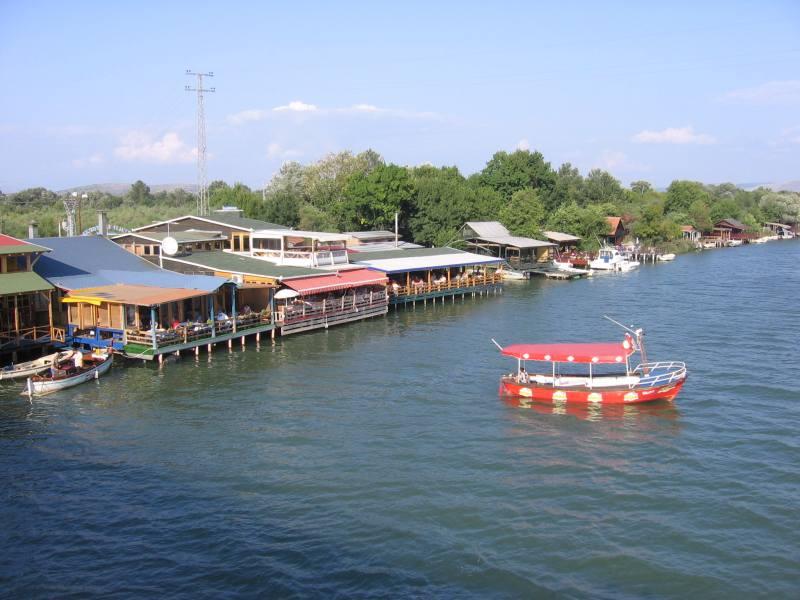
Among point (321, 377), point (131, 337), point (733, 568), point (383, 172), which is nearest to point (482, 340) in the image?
point (321, 377)

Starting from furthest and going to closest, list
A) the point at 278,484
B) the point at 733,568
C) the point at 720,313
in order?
the point at 720,313 → the point at 278,484 → the point at 733,568

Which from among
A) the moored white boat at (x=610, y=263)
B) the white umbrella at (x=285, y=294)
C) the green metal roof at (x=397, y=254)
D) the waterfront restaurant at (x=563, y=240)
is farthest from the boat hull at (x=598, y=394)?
the waterfront restaurant at (x=563, y=240)

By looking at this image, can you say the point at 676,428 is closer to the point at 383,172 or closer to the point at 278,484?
the point at 278,484

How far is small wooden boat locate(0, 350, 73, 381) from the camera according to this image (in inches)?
1264

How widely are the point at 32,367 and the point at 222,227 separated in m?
21.6

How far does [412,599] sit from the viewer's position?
16656mm

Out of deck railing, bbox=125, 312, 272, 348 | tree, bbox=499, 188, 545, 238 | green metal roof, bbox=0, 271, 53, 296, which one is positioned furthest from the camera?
tree, bbox=499, 188, 545, 238

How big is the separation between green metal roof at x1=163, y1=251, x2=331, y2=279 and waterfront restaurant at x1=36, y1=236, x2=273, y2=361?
6.26ft

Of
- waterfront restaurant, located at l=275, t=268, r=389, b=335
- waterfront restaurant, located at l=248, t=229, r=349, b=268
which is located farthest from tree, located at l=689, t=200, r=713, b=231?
waterfront restaurant, located at l=248, t=229, r=349, b=268

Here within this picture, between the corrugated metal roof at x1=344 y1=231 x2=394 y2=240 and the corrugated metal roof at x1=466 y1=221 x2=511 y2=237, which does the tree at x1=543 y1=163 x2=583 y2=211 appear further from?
the corrugated metal roof at x1=344 y1=231 x2=394 y2=240

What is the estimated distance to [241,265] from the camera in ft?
149

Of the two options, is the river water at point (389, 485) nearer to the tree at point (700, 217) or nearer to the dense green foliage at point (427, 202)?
the dense green foliage at point (427, 202)

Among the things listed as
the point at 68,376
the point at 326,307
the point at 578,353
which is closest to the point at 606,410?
the point at 578,353

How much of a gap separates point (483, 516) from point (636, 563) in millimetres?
4270
